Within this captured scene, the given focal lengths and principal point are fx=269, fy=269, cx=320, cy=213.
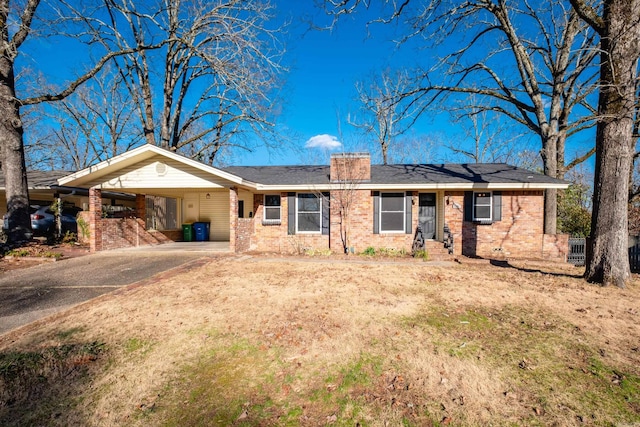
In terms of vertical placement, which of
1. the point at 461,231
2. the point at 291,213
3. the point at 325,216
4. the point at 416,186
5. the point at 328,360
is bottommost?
the point at 328,360

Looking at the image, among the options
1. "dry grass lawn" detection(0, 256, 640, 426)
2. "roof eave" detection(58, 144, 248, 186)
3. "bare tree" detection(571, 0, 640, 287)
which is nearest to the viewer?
"dry grass lawn" detection(0, 256, 640, 426)

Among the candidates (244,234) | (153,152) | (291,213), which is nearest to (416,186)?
(291,213)

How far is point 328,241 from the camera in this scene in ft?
36.0

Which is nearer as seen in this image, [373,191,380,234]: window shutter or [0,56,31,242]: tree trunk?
[0,56,31,242]: tree trunk

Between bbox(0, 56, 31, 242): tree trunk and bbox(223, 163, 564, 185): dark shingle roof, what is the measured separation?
25.8ft

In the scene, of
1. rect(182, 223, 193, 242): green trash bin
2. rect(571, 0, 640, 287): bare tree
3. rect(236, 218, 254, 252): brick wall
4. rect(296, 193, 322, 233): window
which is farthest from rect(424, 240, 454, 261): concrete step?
rect(182, 223, 193, 242): green trash bin

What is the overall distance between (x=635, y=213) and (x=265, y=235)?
18436 mm

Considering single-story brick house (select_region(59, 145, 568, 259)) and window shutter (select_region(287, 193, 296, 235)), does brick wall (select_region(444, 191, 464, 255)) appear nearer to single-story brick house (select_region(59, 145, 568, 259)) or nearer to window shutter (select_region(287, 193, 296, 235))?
single-story brick house (select_region(59, 145, 568, 259))

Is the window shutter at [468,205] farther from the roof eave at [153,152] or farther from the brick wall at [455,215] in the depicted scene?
the roof eave at [153,152]

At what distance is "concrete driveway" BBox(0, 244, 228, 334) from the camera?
4699mm

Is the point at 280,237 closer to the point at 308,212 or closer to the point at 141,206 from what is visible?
the point at 308,212

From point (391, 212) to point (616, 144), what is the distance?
251 inches

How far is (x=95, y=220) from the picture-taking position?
33.5ft

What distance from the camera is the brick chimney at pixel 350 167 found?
10.9 metres
